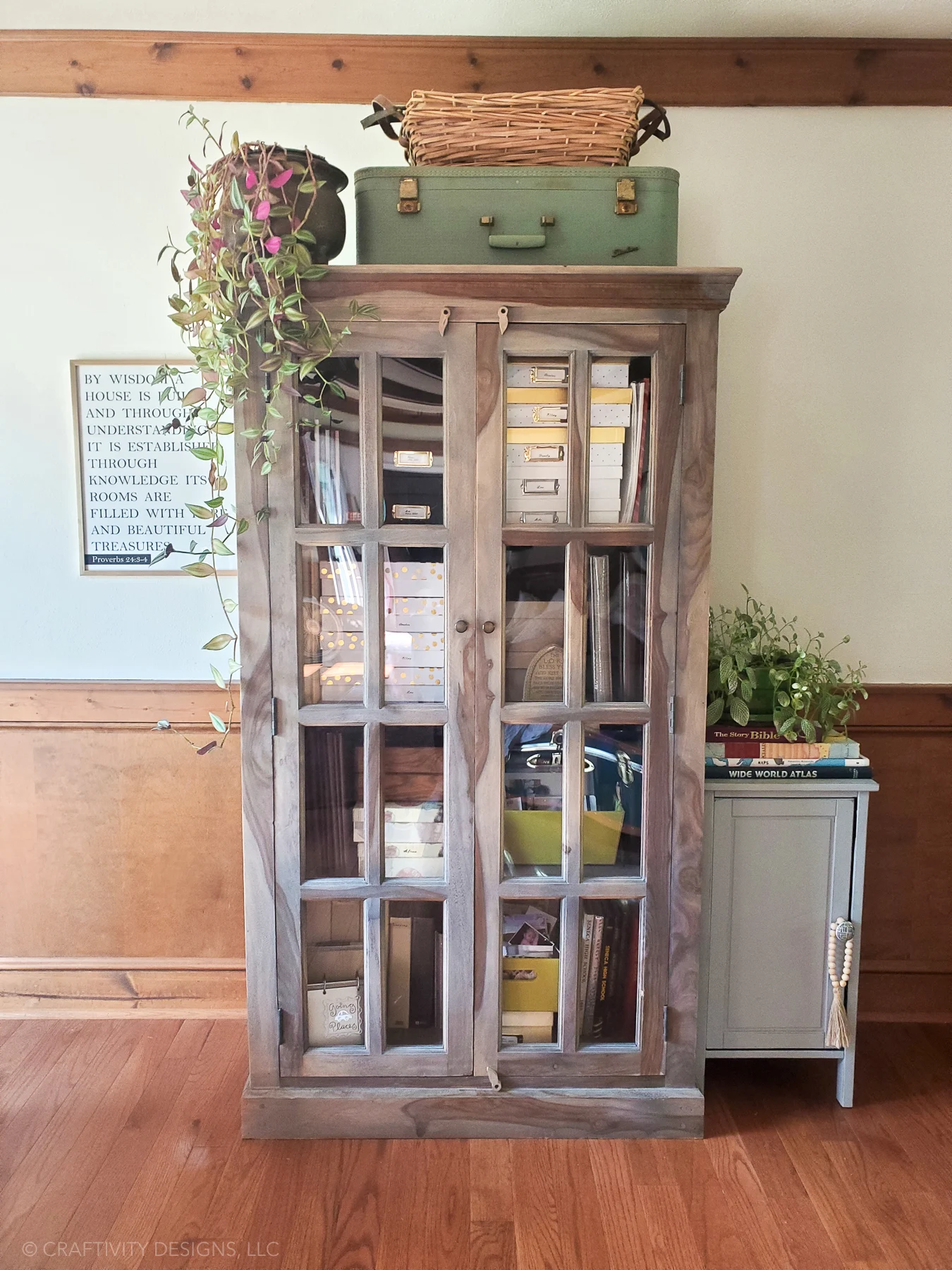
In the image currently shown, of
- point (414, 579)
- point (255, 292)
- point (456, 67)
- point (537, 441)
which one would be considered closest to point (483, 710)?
point (414, 579)

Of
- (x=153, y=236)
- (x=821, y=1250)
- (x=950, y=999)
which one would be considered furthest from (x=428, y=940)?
(x=153, y=236)

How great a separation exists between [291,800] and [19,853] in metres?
1.05

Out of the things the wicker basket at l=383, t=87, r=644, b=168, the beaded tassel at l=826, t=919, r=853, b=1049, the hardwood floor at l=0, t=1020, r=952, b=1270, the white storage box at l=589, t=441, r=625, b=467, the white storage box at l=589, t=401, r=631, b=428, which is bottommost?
the hardwood floor at l=0, t=1020, r=952, b=1270

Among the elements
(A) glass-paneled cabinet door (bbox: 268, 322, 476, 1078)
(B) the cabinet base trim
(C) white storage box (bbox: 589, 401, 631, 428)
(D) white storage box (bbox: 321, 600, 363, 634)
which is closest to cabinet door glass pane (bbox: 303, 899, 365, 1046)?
(A) glass-paneled cabinet door (bbox: 268, 322, 476, 1078)

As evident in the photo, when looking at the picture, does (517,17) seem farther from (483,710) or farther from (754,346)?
(483,710)

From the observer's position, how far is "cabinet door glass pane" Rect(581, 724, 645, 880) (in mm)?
1850

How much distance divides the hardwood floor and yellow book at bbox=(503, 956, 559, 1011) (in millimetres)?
299

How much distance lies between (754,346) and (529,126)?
0.83 metres

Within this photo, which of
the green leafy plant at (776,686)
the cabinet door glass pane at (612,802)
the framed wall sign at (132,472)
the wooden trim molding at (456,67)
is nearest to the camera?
the cabinet door glass pane at (612,802)

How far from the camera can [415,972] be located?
192cm

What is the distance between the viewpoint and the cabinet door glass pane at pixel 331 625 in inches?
71.0

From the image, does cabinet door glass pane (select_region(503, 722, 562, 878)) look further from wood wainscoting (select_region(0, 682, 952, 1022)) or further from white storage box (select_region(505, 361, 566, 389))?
wood wainscoting (select_region(0, 682, 952, 1022))

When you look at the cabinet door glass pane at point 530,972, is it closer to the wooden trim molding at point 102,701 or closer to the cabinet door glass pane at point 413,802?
the cabinet door glass pane at point 413,802

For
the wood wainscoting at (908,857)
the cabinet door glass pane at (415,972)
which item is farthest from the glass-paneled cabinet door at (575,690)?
the wood wainscoting at (908,857)
